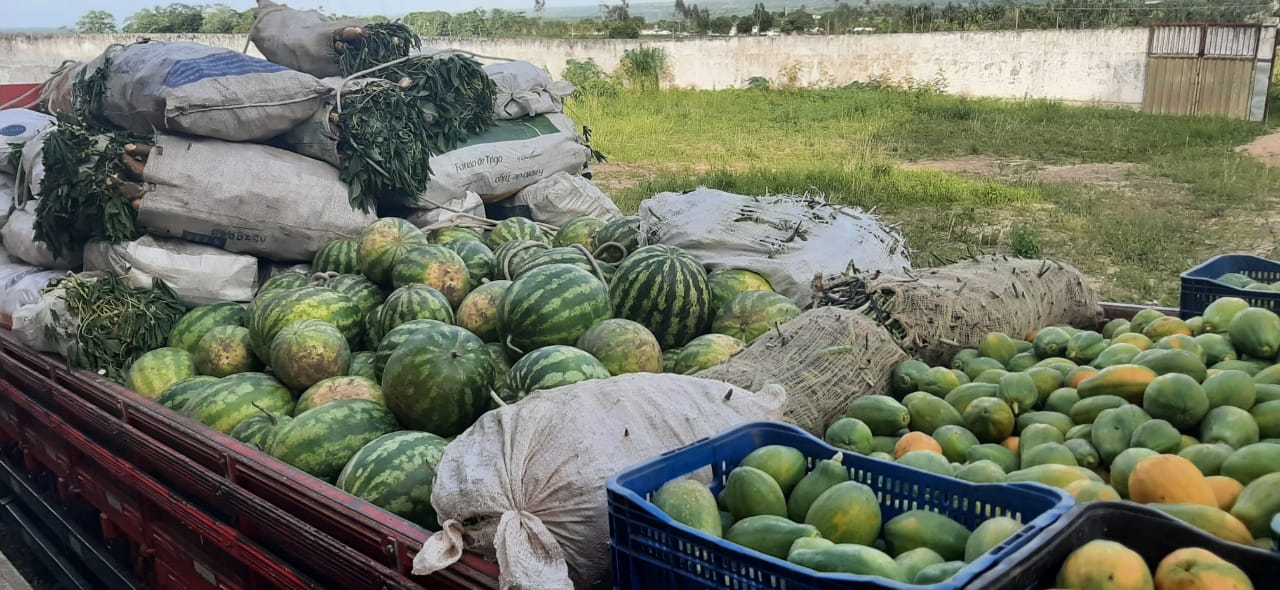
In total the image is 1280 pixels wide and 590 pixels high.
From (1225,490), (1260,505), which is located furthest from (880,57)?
(1260,505)

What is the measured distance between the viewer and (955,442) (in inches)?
95.8

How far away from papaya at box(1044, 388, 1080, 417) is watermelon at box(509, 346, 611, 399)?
129 centimetres

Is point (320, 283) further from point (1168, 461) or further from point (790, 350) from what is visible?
point (1168, 461)

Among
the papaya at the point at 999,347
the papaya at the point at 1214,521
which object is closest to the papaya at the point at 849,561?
the papaya at the point at 1214,521

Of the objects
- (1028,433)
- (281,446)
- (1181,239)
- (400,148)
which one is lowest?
(1181,239)

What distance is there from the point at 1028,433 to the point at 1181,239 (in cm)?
739

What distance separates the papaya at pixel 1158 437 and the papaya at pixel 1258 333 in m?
0.66

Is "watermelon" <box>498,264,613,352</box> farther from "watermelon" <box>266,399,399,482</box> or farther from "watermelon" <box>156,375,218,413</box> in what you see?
"watermelon" <box>156,375,218,413</box>

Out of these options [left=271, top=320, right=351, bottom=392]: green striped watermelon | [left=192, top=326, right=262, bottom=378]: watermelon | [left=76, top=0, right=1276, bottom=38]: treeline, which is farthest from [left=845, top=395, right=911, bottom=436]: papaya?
[left=76, top=0, right=1276, bottom=38]: treeline

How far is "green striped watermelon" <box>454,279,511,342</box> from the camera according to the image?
3777 mm

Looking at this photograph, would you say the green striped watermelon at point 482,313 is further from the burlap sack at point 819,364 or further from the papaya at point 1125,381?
the papaya at point 1125,381

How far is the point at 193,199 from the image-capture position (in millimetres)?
4719

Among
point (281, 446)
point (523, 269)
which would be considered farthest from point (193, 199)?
point (281, 446)

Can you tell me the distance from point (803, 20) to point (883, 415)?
3200cm
